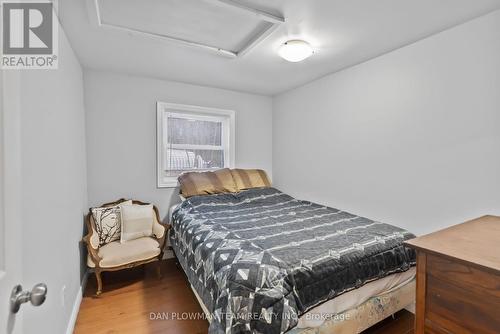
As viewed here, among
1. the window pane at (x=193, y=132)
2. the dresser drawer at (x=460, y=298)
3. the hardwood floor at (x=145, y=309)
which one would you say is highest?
the window pane at (x=193, y=132)

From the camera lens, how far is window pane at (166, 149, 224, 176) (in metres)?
3.19

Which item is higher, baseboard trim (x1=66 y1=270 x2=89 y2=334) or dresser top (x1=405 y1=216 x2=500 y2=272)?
dresser top (x1=405 y1=216 x2=500 y2=272)

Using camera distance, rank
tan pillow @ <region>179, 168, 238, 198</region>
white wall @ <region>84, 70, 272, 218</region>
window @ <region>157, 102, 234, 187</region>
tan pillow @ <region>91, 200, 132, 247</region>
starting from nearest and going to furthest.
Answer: tan pillow @ <region>91, 200, 132, 247</region>, white wall @ <region>84, 70, 272, 218</region>, tan pillow @ <region>179, 168, 238, 198</region>, window @ <region>157, 102, 234, 187</region>

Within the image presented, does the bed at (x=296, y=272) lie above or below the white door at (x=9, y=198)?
below

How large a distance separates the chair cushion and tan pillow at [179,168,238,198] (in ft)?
2.24

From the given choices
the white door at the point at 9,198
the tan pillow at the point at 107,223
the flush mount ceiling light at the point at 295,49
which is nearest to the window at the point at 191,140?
the tan pillow at the point at 107,223

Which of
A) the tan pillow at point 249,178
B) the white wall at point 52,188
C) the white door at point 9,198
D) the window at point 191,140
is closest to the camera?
the white door at point 9,198

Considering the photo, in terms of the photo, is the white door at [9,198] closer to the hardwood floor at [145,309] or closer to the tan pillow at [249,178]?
the hardwood floor at [145,309]

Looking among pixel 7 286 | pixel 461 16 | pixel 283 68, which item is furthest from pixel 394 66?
pixel 7 286

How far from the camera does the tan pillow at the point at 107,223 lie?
96.1 inches

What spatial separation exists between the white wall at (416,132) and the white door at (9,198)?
246 centimetres

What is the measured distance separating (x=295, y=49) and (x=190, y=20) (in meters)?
0.86

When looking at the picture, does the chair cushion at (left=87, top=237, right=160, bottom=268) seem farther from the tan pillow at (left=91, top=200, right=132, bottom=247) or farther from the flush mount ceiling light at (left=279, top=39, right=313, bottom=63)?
the flush mount ceiling light at (left=279, top=39, right=313, bottom=63)

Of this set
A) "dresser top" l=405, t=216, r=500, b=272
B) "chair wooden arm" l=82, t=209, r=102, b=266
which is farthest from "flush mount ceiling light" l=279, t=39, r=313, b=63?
"chair wooden arm" l=82, t=209, r=102, b=266
